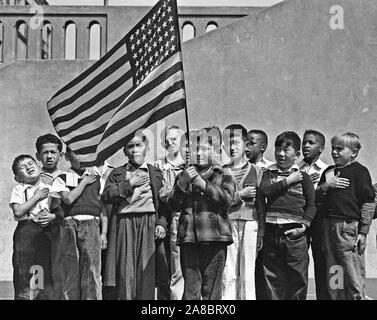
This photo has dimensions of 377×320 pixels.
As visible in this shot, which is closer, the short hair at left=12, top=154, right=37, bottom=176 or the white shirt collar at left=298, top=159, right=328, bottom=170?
the white shirt collar at left=298, top=159, right=328, bottom=170

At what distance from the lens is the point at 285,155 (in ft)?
33.7

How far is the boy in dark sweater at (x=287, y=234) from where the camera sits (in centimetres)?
995

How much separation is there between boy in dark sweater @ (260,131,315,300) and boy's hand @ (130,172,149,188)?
3.80 feet

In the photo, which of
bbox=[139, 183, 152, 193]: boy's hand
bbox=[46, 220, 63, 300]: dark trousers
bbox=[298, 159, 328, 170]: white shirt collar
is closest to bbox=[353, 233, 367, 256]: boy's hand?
bbox=[298, 159, 328, 170]: white shirt collar

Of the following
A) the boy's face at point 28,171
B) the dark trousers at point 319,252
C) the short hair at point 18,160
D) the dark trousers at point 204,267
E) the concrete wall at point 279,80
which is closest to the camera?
the dark trousers at point 204,267

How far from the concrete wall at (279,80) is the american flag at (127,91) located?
1.43 m


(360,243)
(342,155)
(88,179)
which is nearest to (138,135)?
(88,179)

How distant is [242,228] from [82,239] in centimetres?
157

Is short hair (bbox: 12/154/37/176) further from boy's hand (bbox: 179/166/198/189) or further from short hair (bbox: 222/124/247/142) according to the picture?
short hair (bbox: 222/124/247/142)

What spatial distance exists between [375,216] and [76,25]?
15.0ft

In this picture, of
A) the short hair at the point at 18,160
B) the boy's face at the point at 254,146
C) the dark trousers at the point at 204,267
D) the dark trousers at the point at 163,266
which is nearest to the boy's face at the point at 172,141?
the boy's face at the point at 254,146

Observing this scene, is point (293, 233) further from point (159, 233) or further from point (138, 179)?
point (138, 179)

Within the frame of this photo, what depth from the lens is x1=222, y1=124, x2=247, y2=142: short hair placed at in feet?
34.6

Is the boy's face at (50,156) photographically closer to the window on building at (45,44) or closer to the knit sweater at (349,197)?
the knit sweater at (349,197)
